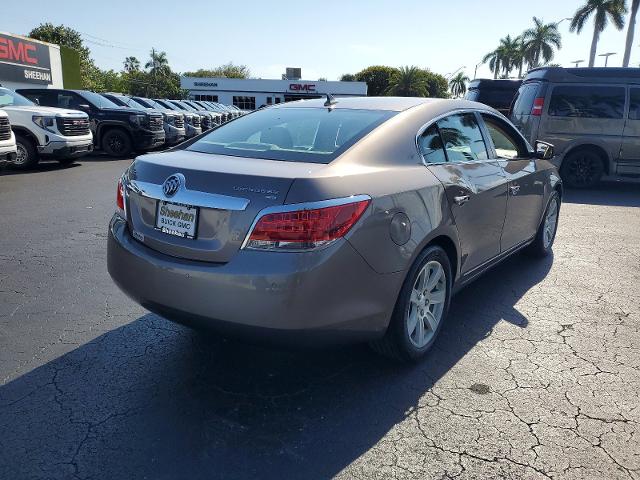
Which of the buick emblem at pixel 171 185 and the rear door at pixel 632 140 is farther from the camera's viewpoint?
the rear door at pixel 632 140

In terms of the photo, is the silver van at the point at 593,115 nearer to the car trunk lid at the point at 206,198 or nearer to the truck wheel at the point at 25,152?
Answer: the car trunk lid at the point at 206,198

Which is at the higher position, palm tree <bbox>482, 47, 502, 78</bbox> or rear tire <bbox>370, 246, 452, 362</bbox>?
palm tree <bbox>482, 47, 502, 78</bbox>

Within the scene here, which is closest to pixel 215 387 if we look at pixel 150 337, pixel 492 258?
pixel 150 337

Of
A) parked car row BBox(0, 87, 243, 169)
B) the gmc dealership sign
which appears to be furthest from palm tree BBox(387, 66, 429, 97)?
parked car row BBox(0, 87, 243, 169)

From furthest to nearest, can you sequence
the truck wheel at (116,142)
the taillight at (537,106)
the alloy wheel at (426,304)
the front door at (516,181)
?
the truck wheel at (116,142) → the taillight at (537,106) → the front door at (516,181) → the alloy wheel at (426,304)

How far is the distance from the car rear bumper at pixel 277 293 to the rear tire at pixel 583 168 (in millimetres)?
9134

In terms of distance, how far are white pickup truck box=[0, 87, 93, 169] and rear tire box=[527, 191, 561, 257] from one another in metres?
10.1

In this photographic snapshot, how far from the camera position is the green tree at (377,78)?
78312mm

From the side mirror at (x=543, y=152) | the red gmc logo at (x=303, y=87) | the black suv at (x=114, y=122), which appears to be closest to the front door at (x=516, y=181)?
the side mirror at (x=543, y=152)

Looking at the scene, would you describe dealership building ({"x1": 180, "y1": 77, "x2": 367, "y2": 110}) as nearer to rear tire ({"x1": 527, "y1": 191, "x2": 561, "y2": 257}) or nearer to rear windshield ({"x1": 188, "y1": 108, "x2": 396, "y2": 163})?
rear tire ({"x1": 527, "y1": 191, "x2": 561, "y2": 257})

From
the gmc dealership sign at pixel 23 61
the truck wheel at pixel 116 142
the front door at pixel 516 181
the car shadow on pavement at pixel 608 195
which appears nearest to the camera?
the front door at pixel 516 181

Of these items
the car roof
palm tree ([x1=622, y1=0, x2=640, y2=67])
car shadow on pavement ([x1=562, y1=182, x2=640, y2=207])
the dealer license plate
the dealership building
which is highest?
palm tree ([x1=622, y1=0, x2=640, y2=67])

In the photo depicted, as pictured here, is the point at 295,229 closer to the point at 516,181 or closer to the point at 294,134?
the point at 294,134

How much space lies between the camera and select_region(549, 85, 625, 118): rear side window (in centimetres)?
1020
